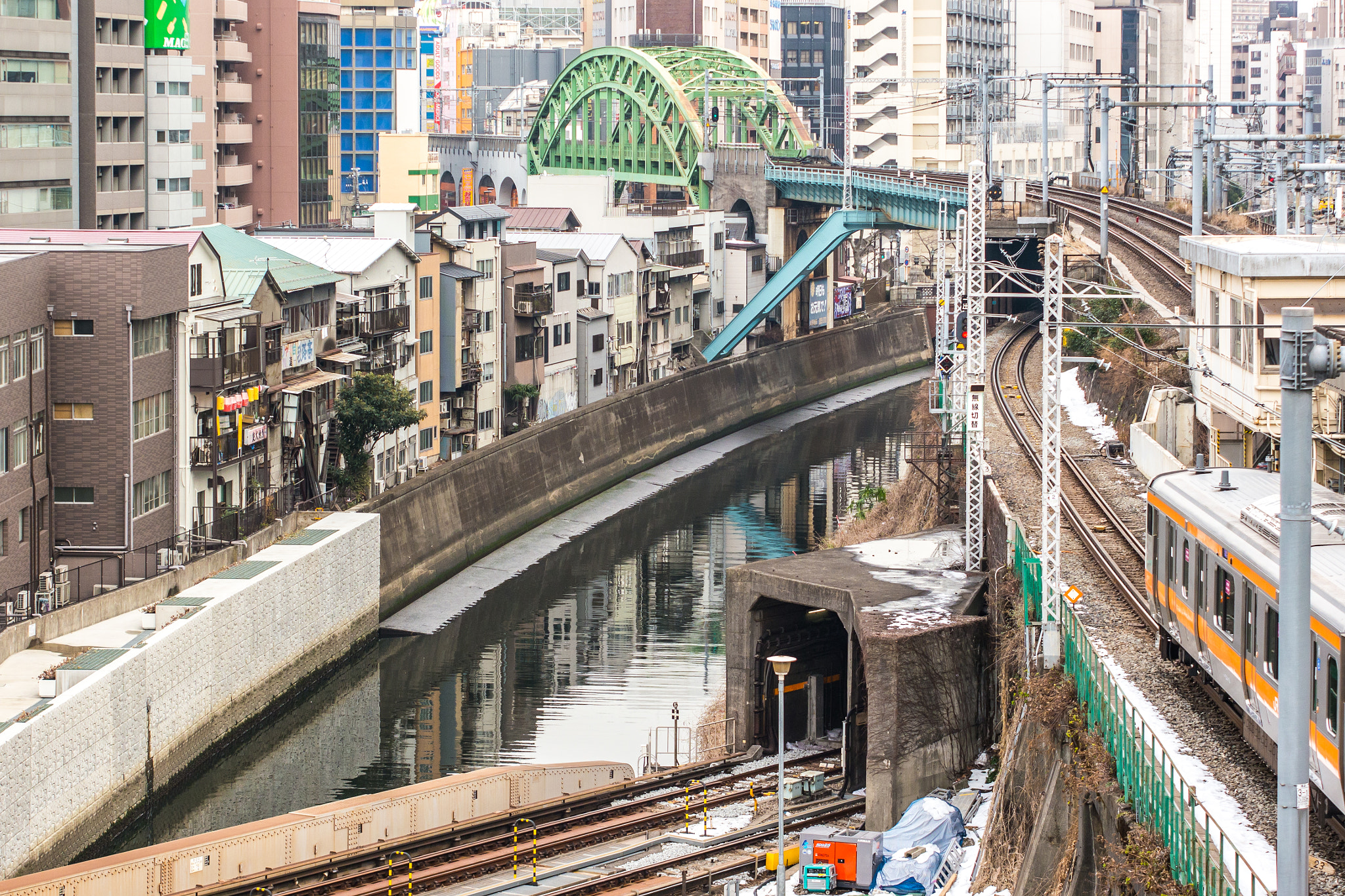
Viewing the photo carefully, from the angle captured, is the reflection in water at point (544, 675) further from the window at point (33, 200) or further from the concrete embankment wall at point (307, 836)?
the window at point (33, 200)

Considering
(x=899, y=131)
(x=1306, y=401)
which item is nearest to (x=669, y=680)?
(x=1306, y=401)

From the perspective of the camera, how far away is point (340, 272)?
45438mm

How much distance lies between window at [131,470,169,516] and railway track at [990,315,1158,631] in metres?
16.7

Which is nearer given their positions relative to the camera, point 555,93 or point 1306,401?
point 1306,401

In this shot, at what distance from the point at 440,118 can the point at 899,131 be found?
4263cm

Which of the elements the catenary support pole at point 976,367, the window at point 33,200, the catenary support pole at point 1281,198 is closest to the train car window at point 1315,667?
the catenary support pole at point 976,367

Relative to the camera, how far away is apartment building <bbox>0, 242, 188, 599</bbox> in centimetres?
3169

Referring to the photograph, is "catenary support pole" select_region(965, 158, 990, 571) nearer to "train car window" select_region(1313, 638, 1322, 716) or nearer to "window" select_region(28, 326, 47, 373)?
"train car window" select_region(1313, 638, 1322, 716)

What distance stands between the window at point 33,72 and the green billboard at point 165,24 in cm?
849

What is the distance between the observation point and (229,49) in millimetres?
70000

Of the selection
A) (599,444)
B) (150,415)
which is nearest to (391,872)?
(150,415)

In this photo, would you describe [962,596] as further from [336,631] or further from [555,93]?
[555,93]

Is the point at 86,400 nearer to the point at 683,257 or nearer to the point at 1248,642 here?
the point at 1248,642

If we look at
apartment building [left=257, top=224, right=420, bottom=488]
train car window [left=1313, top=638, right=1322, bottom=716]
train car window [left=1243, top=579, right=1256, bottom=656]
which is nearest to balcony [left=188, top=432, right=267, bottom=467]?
apartment building [left=257, top=224, right=420, bottom=488]
